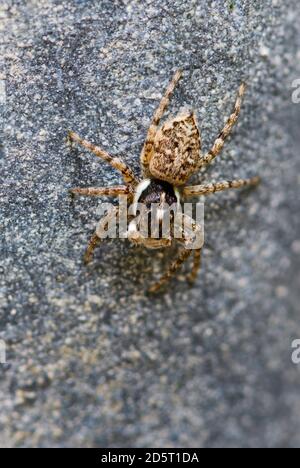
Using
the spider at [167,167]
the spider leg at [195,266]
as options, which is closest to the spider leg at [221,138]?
the spider at [167,167]

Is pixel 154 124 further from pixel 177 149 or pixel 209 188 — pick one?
pixel 209 188

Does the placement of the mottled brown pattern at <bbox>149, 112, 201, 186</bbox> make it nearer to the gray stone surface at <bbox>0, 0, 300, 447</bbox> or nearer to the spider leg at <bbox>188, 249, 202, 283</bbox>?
the gray stone surface at <bbox>0, 0, 300, 447</bbox>

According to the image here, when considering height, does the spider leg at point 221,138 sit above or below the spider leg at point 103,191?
above

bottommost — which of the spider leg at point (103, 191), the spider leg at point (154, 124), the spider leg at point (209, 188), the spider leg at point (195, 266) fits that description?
the spider leg at point (195, 266)

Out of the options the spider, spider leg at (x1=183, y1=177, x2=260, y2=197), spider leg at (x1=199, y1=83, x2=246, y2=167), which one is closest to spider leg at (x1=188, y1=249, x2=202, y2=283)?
the spider

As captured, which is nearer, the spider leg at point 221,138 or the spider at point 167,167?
the spider at point 167,167

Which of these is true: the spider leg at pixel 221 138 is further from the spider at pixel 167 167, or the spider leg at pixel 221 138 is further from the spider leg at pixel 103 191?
the spider leg at pixel 103 191
